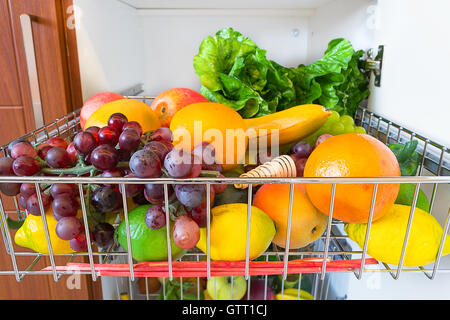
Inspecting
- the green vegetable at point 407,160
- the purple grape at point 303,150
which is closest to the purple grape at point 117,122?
the purple grape at point 303,150

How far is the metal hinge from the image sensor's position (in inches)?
26.7

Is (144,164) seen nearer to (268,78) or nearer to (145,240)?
(145,240)

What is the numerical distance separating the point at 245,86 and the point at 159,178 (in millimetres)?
419

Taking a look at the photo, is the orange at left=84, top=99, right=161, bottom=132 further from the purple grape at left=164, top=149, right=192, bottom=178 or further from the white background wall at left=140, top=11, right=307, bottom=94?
the white background wall at left=140, top=11, right=307, bottom=94

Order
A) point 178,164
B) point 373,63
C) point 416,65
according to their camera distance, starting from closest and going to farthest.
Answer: point 178,164
point 416,65
point 373,63

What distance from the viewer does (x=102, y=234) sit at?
14.9 inches

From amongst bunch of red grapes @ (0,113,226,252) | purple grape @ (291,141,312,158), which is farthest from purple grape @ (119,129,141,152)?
purple grape @ (291,141,312,158)

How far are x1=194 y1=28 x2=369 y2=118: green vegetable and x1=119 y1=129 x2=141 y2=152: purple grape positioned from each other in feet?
1.17

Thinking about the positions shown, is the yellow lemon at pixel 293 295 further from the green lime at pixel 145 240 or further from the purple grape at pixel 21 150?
the purple grape at pixel 21 150

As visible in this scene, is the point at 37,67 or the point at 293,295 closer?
the point at 37,67

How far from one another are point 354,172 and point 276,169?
0.10 meters

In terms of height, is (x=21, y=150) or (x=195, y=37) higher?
(x=195, y=37)

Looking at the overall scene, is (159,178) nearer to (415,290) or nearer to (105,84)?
(415,290)

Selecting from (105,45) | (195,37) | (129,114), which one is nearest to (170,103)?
(129,114)
